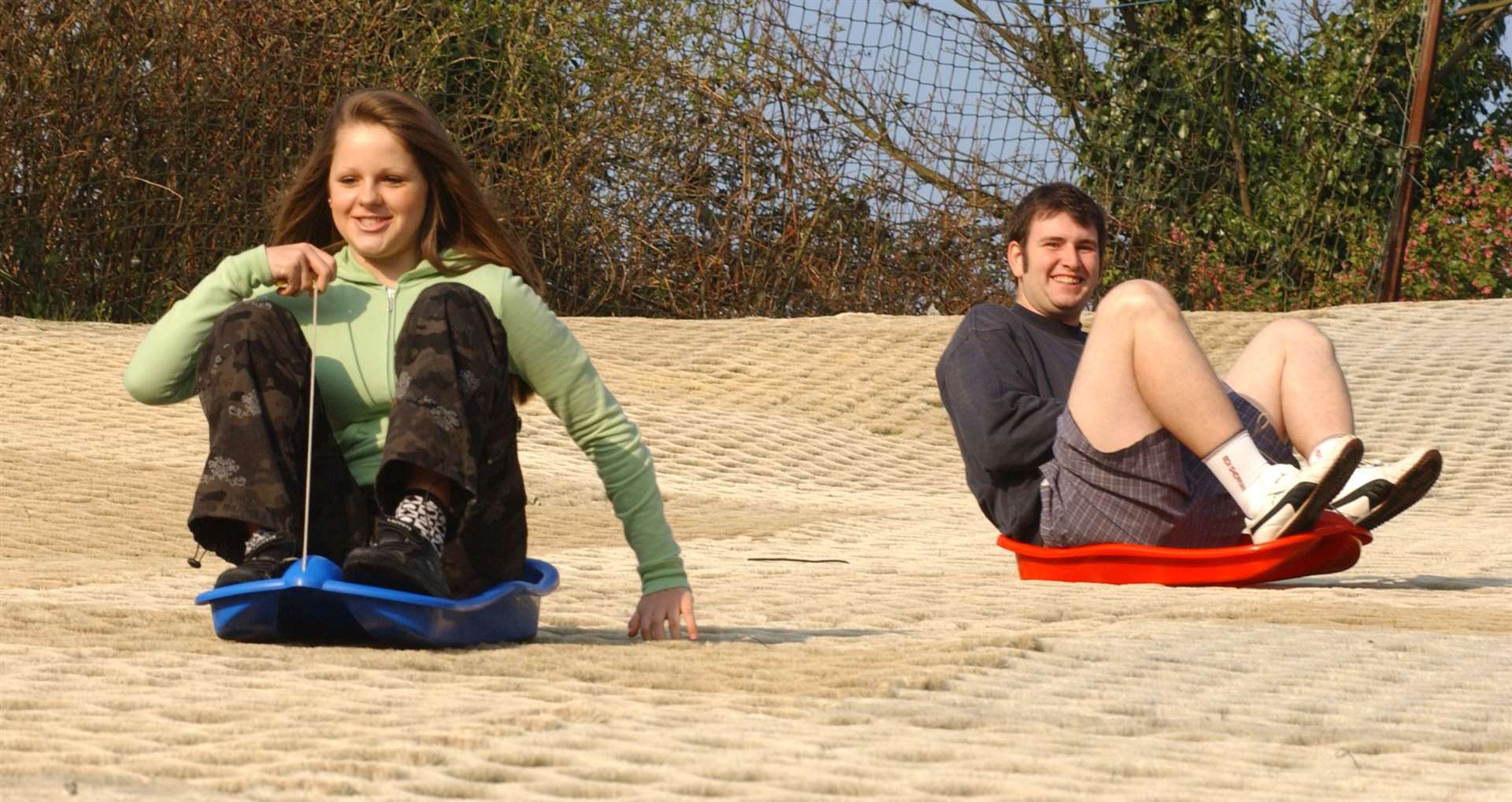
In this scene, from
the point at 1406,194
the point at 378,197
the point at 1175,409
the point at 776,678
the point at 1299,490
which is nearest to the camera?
the point at 776,678

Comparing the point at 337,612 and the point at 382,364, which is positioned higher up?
the point at 382,364

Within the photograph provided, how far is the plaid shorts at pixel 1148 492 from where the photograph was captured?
3410 mm

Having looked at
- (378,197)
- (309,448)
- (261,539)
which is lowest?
(261,539)

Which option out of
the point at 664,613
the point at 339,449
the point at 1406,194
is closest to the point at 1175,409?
the point at 664,613

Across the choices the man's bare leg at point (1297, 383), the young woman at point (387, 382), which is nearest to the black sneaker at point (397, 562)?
the young woman at point (387, 382)

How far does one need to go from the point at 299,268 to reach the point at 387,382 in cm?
17

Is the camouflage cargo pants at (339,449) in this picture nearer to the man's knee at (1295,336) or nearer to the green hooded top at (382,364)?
the green hooded top at (382,364)

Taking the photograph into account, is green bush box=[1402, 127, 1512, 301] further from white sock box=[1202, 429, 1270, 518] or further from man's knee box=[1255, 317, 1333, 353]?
white sock box=[1202, 429, 1270, 518]

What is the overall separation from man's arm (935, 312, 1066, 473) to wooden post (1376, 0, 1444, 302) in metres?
5.52

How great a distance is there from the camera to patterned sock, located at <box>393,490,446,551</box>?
87.4 inches

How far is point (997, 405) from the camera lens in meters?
3.57

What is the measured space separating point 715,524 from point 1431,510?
2.00 m

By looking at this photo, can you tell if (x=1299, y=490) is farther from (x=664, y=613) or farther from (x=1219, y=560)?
(x=664, y=613)

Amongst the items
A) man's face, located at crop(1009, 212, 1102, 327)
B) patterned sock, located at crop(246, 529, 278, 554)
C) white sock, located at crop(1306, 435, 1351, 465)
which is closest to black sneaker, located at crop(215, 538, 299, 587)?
patterned sock, located at crop(246, 529, 278, 554)
